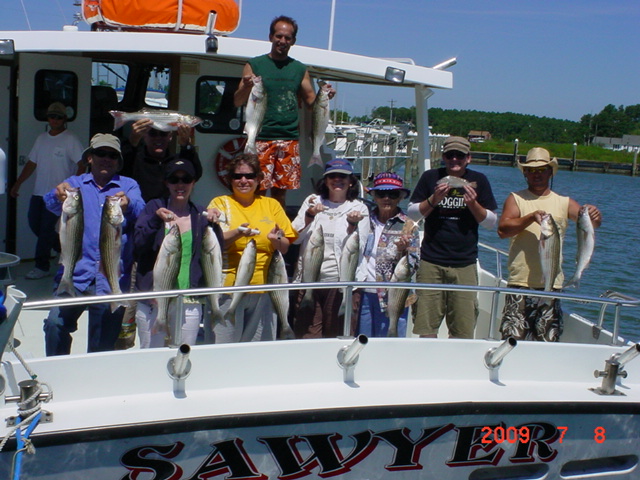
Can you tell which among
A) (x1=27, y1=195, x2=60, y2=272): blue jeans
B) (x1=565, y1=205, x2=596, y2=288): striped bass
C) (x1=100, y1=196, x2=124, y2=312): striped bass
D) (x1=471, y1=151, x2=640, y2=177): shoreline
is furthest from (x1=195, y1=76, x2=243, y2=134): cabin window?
(x1=471, y1=151, x2=640, y2=177): shoreline

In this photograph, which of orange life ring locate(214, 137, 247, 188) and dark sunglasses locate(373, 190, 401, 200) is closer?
dark sunglasses locate(373, 190, 401, 200)

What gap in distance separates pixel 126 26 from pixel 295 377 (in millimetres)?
3859

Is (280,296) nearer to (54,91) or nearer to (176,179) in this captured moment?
(176,179)

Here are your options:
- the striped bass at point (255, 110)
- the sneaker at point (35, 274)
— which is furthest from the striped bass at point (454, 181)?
the sneaker at point (35, 274)

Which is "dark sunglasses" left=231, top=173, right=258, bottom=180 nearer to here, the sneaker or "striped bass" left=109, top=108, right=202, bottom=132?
"striped bass" left=109, top=108, right=202, bottom=132

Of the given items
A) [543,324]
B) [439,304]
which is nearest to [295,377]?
[439,304]

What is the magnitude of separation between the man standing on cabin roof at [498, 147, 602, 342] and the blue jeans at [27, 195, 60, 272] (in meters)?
3.60

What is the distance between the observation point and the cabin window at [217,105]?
6367 mm

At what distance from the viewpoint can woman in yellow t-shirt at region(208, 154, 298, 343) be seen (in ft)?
13.5

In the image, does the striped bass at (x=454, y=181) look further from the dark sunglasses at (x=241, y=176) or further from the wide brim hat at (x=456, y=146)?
the dark sunglasses at (x=241, y=176)

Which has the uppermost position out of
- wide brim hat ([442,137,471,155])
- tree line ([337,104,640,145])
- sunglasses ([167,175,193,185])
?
tree line ([337,104,640,145])

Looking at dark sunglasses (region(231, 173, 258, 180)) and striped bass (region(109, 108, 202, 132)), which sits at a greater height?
striped bass (region(109, 108, 202, 132))

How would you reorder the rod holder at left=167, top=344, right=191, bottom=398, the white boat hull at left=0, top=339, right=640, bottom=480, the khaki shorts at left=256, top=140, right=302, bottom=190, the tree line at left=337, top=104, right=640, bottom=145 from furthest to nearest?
the tree line at left=337, top=104, right=640, bottom=145
the khaki shorts at left=256, top=140, right=302, bottom=190
the rod holder at left=167, top=344, right=191, bottom=398
the white boat hull at left=0, top=339, right=640, bottom=480

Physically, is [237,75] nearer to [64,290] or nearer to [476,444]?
[64,290]
